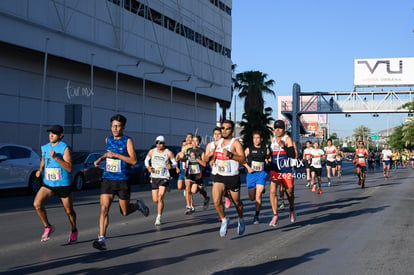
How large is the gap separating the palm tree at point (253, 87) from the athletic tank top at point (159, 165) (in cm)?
4801

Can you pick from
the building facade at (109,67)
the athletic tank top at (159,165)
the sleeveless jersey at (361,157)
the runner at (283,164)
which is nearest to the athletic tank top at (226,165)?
the runner at (283,164)

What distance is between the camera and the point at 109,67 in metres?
34.2

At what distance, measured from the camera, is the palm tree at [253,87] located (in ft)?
198

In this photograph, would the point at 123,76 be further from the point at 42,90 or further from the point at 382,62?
the point at 382,62

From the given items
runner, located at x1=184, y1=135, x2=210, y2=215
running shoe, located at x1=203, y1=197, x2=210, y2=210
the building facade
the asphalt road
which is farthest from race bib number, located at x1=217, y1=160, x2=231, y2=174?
the building facade

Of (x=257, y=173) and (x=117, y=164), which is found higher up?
(x=117, y=164)

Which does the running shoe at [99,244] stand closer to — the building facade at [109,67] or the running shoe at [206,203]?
the running shoe at [206,203]

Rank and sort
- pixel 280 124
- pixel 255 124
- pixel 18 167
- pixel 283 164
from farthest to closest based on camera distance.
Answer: pixel 255 124, pixel 18 167, pixel 283 164, pixel 280 124

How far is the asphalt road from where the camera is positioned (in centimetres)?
676

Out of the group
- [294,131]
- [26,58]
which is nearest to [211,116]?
[294,131]

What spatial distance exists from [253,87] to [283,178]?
5018cm

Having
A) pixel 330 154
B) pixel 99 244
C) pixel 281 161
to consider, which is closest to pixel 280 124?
pixel 281 161

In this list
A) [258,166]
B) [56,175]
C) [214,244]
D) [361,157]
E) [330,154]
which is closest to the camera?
[56,175]

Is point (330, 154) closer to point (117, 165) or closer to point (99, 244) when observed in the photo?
point (117, 165)
